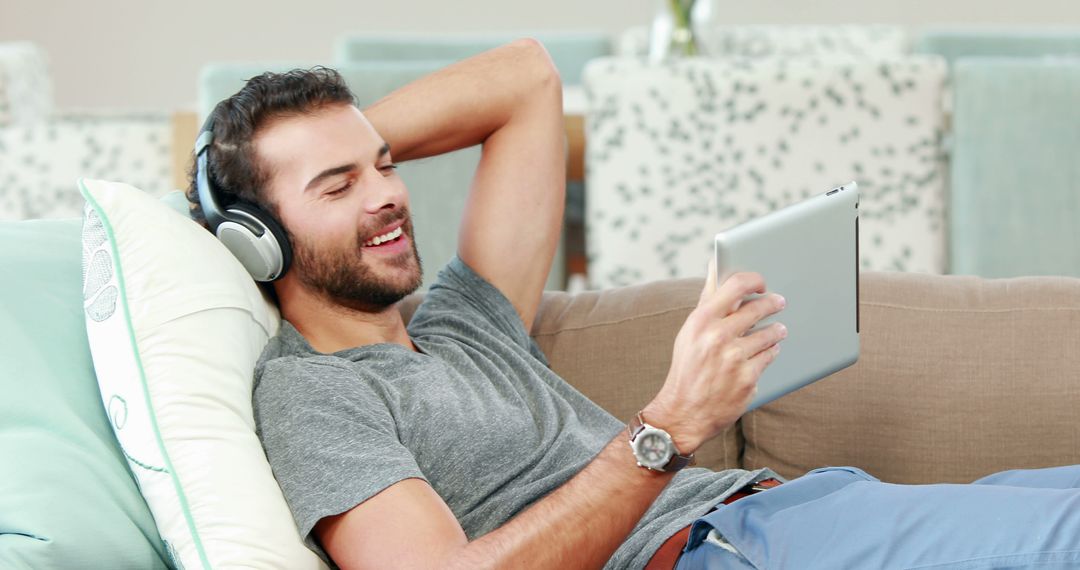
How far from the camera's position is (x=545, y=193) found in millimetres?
1657

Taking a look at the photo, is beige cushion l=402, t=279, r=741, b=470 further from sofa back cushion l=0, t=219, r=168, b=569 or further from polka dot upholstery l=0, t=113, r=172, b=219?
polka dot upholstery l=0, t=113, r=172, b=219

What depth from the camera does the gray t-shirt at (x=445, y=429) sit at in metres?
1.18

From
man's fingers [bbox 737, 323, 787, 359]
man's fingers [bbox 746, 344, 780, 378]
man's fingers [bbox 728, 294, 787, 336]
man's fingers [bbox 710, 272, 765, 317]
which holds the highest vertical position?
man's fingers [bbox 710, 272, 765, 317]

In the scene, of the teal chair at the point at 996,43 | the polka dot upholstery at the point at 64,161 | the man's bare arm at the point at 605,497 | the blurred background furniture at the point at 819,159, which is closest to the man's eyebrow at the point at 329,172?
the man's bare arm at the point at 605,497

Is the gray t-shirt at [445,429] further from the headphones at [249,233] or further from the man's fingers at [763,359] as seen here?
the man's fingers at [763,359]

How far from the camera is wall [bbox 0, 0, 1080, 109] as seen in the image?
17.6 feet

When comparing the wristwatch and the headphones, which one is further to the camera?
the headphones

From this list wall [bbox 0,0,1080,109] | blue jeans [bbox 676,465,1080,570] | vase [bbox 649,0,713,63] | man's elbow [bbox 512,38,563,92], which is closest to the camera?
blue jeans [bbox 676,465,1080,570]

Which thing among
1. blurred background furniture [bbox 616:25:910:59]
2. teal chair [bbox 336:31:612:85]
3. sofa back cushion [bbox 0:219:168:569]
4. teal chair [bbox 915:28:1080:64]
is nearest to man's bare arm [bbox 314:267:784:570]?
sofa back cushion [bbox 0:219:168:569]

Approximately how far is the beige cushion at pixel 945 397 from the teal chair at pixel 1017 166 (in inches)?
40.2

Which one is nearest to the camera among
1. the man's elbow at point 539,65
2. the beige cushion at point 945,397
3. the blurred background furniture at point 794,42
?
the beige cushion at point 945,397

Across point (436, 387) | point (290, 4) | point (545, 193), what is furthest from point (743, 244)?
point (290, 4)

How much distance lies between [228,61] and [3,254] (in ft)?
14.3

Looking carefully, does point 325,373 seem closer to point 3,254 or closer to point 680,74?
point 3,254
